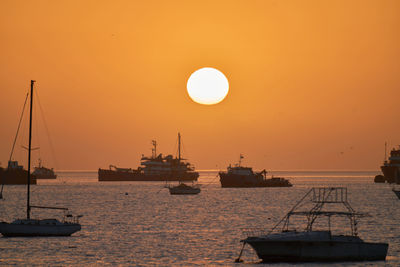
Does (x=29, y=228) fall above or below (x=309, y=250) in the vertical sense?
above

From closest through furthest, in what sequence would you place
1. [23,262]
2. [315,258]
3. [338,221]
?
[315,258] → [23,262] → [338,221]

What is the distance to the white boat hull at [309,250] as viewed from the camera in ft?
156

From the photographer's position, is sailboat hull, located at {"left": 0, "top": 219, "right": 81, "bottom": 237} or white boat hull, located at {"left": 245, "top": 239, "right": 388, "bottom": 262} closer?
white boat hull, located at {"left": 245, "top": 239, "right": 388, "bottom": 262}

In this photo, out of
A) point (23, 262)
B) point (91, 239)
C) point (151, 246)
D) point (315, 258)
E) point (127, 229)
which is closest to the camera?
point (315, 258)

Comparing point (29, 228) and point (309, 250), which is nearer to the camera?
point (309, 250)

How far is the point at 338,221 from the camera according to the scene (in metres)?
88.9

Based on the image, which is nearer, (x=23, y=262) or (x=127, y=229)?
(x=23, y=262)

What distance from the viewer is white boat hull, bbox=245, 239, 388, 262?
156 ft

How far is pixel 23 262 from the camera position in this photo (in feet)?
168

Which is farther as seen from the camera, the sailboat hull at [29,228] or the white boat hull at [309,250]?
the sailboat hull at [29,228]

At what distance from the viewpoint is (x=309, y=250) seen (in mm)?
47531

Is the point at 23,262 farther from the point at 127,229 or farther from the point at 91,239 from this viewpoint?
the point at 127,229

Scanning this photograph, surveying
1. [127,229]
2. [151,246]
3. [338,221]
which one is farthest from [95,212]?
[151,246]

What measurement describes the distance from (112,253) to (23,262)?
8.61m
